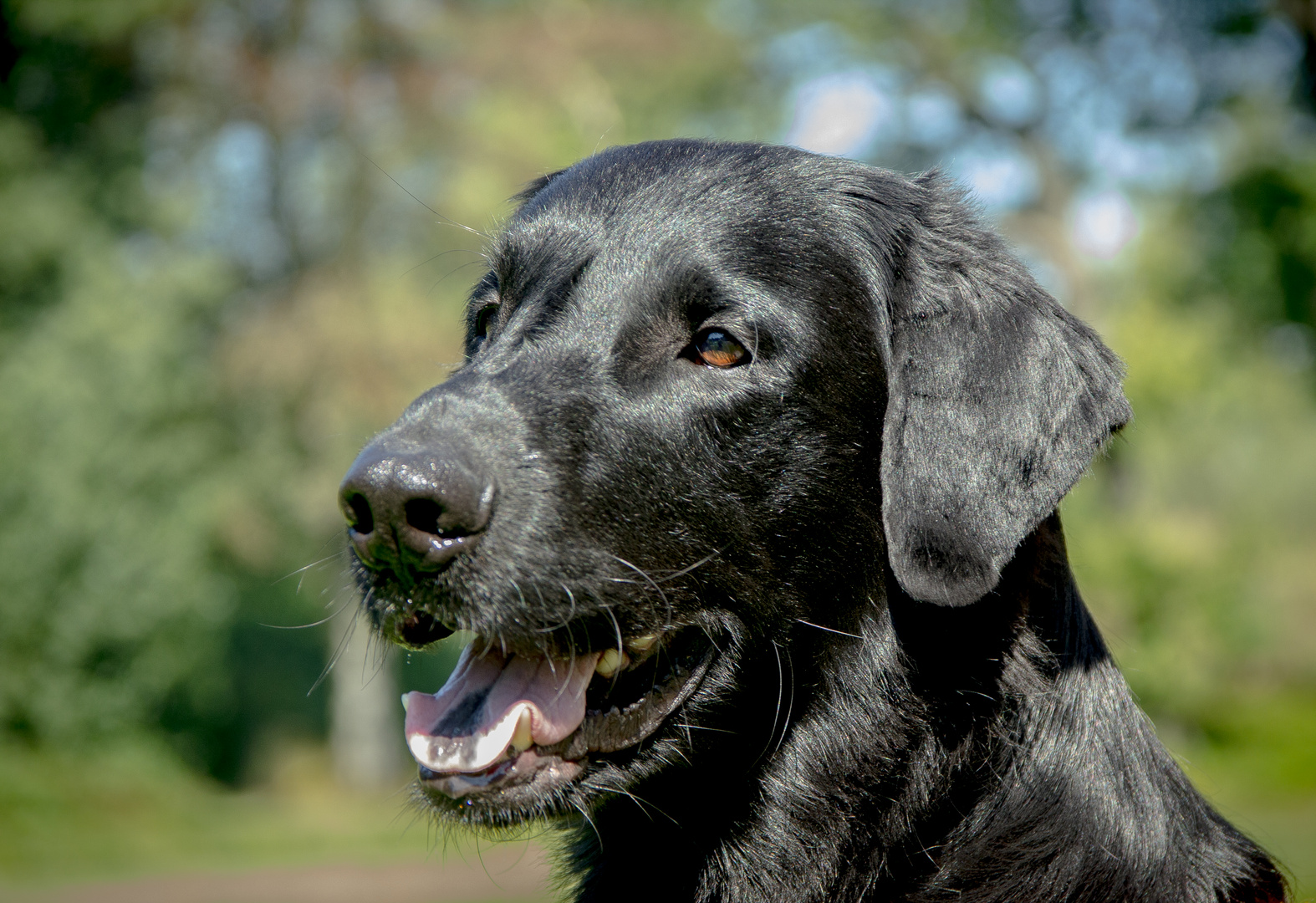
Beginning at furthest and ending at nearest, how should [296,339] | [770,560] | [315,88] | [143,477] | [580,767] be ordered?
1. [315,88]
2. [296,339]
3. [143,477]
4. [770,560]
5. [580,767]

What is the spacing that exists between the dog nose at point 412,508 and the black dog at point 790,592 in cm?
4

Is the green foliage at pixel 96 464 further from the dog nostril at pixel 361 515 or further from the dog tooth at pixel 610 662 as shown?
the dog nostril at pixel 361 515

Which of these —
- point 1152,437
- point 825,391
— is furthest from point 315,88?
point 825,391

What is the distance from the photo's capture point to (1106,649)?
3125 millimetres

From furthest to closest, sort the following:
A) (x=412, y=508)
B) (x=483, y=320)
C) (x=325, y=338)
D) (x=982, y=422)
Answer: (x=325, y=338)
(x=483, y=320)
(x=982, y=422)
(x=412, y=508)

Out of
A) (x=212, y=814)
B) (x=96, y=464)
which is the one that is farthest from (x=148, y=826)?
(x=96, y=464)

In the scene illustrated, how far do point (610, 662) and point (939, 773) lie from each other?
878 mm

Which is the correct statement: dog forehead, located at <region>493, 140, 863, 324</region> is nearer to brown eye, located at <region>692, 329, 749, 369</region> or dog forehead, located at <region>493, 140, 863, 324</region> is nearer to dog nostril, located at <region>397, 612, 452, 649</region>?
brown eye, located at <region>692, 329, 749, 369</region>

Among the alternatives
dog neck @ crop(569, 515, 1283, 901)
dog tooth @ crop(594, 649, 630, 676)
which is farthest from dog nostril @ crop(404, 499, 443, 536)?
dog neck @ crop(569, 515, 1283, 901)

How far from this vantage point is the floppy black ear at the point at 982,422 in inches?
Result: 110

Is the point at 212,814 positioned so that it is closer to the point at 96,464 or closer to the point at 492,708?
the point at 96,464

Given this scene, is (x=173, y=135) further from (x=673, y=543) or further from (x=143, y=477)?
(x=673, y=543)

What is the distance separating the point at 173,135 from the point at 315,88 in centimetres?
373

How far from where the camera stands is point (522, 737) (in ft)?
9.01
